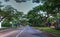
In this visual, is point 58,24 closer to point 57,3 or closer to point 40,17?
point 57,3

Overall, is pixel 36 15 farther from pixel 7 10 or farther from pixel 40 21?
pixel 7 10

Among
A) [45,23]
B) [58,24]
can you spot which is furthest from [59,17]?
[45,23]

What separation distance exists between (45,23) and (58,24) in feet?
144

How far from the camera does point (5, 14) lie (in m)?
60.6

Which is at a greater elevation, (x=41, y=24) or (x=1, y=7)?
(x=1, y=7)

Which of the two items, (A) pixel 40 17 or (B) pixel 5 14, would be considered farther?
(A) pixel 40 17

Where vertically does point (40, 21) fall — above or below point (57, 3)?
below

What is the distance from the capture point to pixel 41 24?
299 ft

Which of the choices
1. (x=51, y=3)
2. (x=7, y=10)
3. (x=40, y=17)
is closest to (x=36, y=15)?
(x=40, y=17)

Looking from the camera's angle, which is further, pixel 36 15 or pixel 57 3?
pixel 36 15

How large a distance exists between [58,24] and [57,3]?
2826 centimetres

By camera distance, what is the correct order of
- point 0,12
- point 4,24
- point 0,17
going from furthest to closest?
point 4,24 < point 0,17 < point 0,12

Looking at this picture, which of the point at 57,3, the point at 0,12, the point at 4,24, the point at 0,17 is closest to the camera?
the point at 57,3

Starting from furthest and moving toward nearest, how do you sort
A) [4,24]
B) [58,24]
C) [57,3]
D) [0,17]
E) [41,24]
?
1. [41,24]
2. [4,24]
3. [0,17]
4. [58,24]
5. [57,3]
